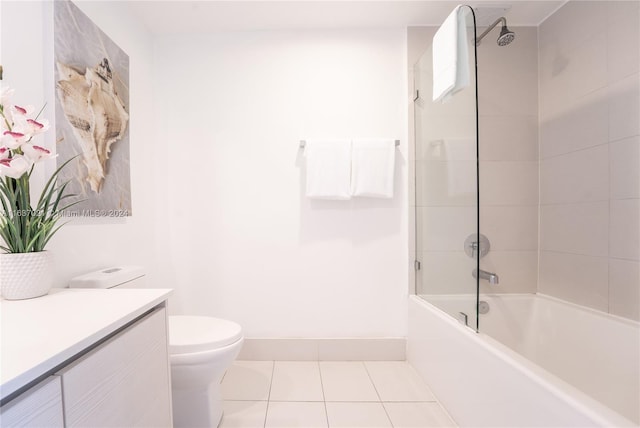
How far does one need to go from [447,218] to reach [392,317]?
77 centimetres

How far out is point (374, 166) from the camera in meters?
1.65

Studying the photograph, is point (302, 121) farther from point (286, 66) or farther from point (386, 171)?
point (386, 171)

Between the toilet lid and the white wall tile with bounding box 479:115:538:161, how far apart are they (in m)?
1.77

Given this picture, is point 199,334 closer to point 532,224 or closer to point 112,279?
point 112,279

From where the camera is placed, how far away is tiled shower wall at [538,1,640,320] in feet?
4.01

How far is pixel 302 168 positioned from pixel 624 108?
1627 mm

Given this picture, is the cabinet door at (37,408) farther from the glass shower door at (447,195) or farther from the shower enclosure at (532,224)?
the glass shower door at (447,195)

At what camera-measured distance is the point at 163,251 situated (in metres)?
1.74

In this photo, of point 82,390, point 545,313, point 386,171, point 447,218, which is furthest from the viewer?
point 386,171

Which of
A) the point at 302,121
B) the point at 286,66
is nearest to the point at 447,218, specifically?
the point at 302,121

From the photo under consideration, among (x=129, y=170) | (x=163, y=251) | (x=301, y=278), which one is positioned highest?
(x=129, y=170)

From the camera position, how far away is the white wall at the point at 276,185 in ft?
5.65

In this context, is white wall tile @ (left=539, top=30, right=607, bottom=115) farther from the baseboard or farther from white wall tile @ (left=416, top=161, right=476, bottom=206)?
the baseboard

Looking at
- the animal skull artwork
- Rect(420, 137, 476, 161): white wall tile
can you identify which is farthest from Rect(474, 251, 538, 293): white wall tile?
the animal skull artwork
